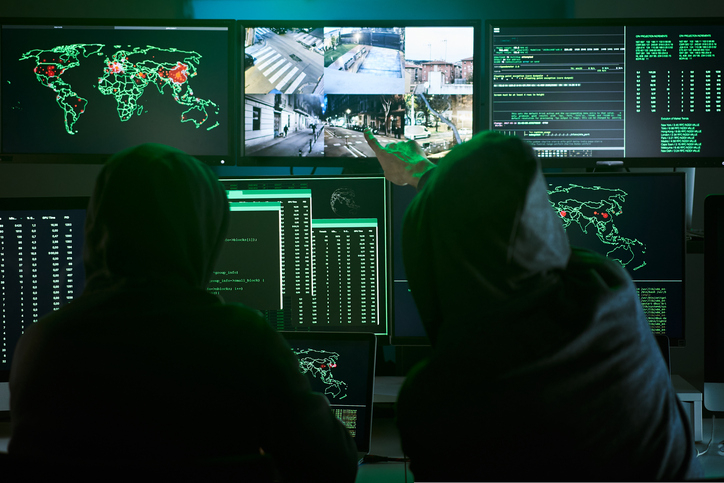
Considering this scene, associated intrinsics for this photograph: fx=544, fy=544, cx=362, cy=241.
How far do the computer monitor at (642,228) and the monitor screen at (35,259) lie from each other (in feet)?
4.23

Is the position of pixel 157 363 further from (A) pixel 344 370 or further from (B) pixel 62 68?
(B) pixel 62 68

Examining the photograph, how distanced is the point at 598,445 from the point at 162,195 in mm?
774

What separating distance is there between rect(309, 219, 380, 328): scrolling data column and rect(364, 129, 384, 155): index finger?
7.7 inches

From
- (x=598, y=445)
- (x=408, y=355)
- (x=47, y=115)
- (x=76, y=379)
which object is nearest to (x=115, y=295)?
(x=76, y=379)

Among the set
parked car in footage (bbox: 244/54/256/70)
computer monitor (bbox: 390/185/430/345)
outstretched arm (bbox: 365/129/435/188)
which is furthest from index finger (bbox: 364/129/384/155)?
parked car in footage (bbox: 244/54/256/70)

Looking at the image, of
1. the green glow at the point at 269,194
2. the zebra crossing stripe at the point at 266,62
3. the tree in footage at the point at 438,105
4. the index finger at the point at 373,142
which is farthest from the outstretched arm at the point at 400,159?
the zebra crossing stripe at the point at 266,62

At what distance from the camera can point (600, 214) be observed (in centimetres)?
149

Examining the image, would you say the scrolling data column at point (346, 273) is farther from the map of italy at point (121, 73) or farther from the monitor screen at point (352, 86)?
→ the map of italy at point (121, 73)

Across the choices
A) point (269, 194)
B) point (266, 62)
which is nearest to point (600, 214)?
point (269, 194)

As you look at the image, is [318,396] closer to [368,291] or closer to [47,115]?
[368,291]

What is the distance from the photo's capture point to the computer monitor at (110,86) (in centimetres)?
146

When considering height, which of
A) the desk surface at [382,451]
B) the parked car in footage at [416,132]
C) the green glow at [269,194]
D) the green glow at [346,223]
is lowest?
the desk surface at [382,451]

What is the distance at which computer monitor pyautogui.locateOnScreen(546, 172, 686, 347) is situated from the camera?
1.47 meters

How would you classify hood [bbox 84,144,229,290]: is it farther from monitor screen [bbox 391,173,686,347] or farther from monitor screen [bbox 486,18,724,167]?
monitor screen [bbox 486,18,724,167]
